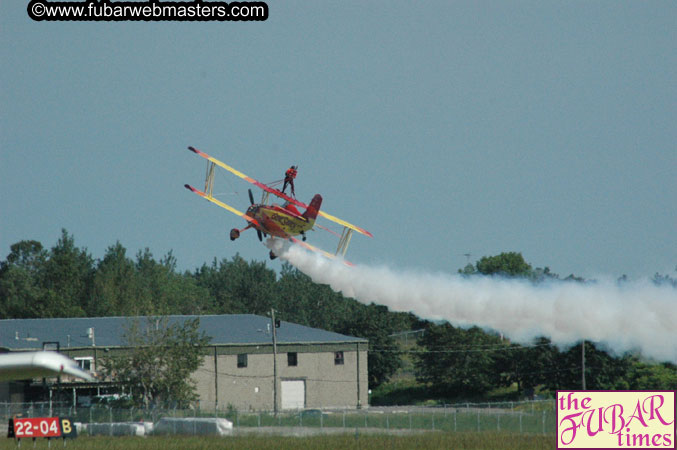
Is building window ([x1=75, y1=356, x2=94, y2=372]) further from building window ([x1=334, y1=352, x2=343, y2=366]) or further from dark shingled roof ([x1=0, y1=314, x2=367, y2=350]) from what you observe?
building window ([x1=334, y1=352, x2=343, y2=366])

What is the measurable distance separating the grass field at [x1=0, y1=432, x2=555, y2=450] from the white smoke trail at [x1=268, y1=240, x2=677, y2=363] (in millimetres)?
5741

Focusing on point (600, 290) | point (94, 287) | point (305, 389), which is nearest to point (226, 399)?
point (305, 389)

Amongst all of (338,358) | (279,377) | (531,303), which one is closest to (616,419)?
(531,303)

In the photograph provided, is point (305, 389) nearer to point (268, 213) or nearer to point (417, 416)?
point (417, 416)

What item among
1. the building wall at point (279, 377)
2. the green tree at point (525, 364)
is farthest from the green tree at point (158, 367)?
the green tree at point (525, 364)

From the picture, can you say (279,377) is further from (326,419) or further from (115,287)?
(115,287)

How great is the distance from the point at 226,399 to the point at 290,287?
97.2 m

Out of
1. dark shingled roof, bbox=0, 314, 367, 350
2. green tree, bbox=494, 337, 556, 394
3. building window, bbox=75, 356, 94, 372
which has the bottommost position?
green tree, bbox=494, 337, 556, 394

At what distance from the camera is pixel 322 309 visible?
176 m

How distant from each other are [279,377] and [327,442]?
111ft

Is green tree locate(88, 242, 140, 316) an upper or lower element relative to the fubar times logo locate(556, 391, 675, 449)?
upper

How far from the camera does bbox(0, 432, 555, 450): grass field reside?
52.1 m

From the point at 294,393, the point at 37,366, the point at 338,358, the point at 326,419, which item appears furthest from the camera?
the point at 338,358

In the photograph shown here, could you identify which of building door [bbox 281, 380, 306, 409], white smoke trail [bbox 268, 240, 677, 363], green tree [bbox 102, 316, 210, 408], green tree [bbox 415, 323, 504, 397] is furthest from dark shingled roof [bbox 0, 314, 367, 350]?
white smoke trail [bbox 268, 240, 677, 363]
